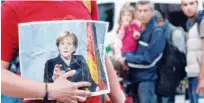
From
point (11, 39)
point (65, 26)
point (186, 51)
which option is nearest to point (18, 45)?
point (11, 39)

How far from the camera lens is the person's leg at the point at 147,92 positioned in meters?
4.47

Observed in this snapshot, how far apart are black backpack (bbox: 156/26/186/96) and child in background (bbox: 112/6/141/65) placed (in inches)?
11.8

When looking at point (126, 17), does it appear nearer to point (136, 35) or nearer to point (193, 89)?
point (136, 35)

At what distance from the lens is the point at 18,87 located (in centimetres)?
114

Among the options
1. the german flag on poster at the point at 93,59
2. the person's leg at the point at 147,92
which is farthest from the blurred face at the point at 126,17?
the german flag on poster at the point at 93,59

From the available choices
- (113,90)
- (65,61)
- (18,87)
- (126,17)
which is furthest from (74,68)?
(126,17)

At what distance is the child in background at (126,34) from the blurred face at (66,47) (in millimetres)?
3336

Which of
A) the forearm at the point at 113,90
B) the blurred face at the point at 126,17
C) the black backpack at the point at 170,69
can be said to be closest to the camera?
the forearm at the point at 113,90

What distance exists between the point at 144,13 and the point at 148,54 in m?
0.40

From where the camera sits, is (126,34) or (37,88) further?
(126,34)

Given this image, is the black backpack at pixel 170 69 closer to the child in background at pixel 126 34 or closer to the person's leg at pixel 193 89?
the person's leg at pixel 193 89

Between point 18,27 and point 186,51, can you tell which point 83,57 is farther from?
point 186,51

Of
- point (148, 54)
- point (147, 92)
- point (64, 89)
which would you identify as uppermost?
point (64, 89)

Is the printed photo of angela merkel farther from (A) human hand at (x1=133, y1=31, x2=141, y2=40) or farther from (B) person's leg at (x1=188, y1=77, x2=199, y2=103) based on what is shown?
→ (A) human hand at (x1=133, y1=31, x2=141, y2=40)
